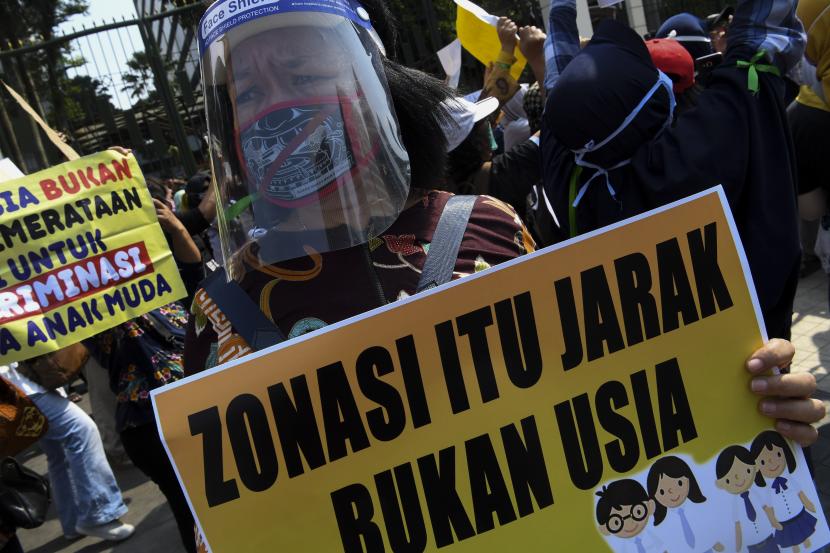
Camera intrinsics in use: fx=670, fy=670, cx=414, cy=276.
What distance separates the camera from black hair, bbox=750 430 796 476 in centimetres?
118

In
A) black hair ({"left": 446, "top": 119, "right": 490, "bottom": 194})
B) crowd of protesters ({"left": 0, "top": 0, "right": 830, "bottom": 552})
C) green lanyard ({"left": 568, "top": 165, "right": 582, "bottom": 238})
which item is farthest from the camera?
black hair ({"left": 446, "top": 119, "right": 490, "bottom": 194})

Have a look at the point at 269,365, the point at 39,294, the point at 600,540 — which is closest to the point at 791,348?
the point at 600,540

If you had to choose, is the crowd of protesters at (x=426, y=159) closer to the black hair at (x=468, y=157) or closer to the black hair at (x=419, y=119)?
the black hair at (x=419, y=119)

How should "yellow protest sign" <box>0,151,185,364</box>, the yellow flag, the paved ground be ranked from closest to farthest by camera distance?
1. "yellow protest sign" <box>0,151,185,364</box>
2. the yellow flag
3. the paved ground

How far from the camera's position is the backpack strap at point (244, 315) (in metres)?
1.16

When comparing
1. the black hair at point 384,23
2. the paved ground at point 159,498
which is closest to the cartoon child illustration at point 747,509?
the black hair at point 384,23

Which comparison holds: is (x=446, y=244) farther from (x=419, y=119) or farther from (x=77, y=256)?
(x=77, y=256)

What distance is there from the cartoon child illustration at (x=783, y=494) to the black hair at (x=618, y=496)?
228 mm

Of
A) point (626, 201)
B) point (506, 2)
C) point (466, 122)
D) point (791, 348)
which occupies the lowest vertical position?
Result: point (791, 348)

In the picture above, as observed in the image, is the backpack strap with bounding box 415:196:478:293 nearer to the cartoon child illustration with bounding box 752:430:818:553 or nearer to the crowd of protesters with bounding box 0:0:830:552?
the crowd of protesters with bounding box 0:0:830:552

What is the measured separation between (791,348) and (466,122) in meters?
1.44

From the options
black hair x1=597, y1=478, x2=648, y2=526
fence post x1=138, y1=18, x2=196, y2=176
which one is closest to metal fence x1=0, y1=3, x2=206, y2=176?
fence post x1=138, y1=18, x2=196, y2=176

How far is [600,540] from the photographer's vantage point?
1119mm

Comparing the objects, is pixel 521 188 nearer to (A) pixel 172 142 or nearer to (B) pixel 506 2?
(A) pixel 172 142
